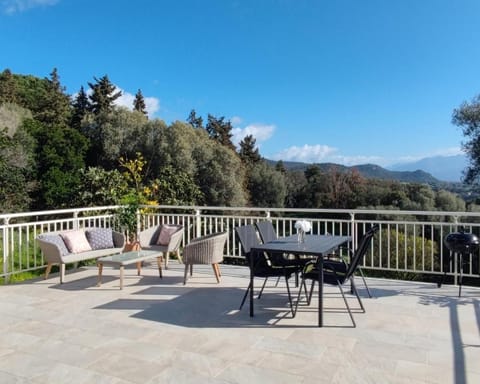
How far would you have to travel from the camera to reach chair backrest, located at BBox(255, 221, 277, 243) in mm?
4708

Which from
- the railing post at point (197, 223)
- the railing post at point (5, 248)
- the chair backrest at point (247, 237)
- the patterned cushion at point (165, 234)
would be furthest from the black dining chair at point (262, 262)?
the railing post at point (5, 248)

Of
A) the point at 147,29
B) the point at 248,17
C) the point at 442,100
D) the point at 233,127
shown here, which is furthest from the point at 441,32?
the point at 233,127

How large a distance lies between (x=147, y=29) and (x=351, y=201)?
1603 centimetres

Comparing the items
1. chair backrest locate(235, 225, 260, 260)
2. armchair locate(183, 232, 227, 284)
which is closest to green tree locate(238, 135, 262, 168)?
armchair locate(183, 232, 227, 284)

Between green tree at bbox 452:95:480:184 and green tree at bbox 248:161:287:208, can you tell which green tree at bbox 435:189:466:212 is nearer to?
green tree at bbox 452:95:480:184

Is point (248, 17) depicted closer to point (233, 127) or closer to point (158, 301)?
point (158, 301)

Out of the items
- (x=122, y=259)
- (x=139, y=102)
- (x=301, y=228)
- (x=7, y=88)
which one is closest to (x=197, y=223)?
(x=122, y=259)

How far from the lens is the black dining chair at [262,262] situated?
4.03m

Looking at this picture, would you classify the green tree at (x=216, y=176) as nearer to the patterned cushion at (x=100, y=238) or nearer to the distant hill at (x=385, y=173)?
the distant hill at (x=385, y=173)

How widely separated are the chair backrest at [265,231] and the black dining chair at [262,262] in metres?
0.07

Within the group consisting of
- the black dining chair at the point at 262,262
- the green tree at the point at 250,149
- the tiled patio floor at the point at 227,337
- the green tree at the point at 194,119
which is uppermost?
the green tree at the point at 194,119

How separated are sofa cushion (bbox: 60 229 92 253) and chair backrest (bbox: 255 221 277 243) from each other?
2.69 meters

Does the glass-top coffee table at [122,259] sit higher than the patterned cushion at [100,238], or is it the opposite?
the patterned cushion at [100,238]

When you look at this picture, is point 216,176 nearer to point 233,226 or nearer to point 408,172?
point 233,226
